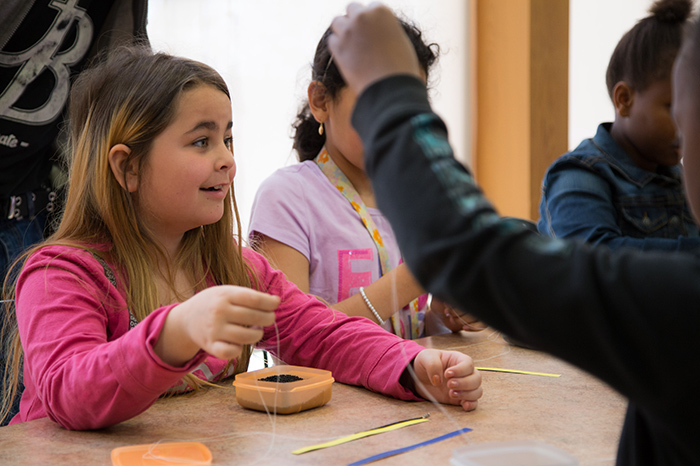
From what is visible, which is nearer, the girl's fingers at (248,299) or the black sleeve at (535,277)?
the black sleeve at (535,277)

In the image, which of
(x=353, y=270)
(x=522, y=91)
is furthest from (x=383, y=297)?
(x=522, y=91)

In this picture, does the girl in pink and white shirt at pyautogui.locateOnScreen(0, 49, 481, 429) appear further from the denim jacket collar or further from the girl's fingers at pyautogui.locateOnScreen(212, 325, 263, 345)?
the denim jacket collar

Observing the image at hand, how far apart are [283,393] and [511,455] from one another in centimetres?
32

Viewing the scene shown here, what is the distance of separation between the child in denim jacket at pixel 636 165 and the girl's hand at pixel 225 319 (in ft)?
2.85

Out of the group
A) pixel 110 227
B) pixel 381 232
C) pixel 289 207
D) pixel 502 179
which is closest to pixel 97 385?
pixel 110 227

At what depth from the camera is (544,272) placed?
0.40 metres

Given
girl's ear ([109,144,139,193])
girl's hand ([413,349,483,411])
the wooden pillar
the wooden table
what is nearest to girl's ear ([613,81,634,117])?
the wooden table

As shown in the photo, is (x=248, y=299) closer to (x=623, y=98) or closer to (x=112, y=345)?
(x=112, y=345)

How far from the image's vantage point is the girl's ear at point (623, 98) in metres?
1.42

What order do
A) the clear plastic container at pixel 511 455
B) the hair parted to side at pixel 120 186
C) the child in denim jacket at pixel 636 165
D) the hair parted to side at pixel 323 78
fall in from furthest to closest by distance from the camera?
the hair parted to side at pixel 323 78 → the child in denim jacket at pixel 636 165 → the hair parted to side at pixel 120 186 → the clear plastic container at pixel 511 455

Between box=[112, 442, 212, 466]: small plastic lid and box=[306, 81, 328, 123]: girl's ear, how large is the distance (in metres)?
0.99

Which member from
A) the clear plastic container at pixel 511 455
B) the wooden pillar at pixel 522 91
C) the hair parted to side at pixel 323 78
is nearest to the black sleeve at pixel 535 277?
the clear plastic container at pixel 511 455

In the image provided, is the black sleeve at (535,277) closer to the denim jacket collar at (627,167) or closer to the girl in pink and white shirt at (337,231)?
the girl in pink and white shirt at (337,231)

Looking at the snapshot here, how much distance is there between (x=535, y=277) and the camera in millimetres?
396
